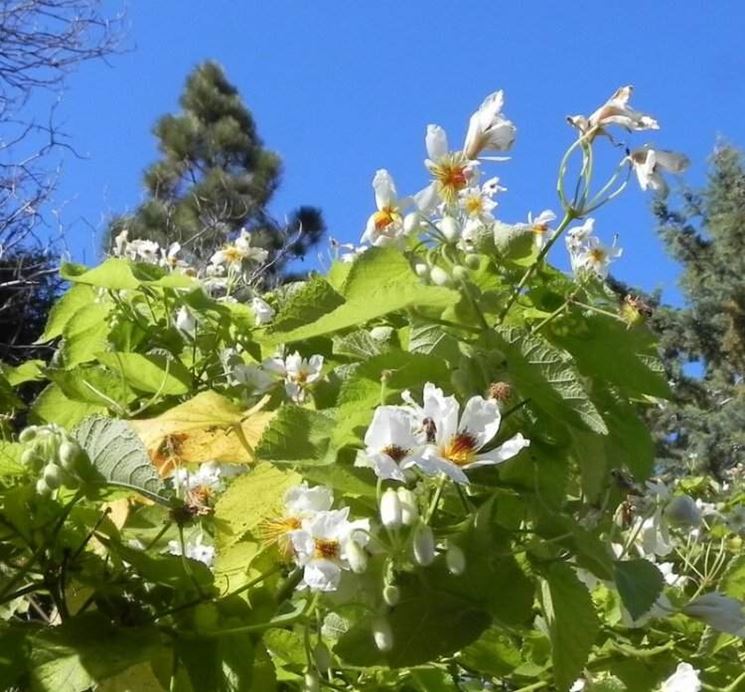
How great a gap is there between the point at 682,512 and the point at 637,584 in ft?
0.69

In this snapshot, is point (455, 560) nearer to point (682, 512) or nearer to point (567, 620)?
point (567, 620)

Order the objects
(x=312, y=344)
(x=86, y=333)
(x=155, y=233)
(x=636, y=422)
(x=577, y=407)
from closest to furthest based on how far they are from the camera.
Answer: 1. (x=577, y=407)
2. (x=636, y=422)
3. (x=312, y=344)
4. (x=86, y=333)
5. (x=155, y=233)

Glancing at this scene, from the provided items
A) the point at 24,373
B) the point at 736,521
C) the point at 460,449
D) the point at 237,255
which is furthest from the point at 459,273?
the point at 736,521

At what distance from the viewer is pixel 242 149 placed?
13477 mm

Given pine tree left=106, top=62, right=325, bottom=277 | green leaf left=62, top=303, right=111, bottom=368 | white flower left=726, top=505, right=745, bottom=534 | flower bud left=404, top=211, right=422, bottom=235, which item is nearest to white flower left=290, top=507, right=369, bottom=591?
flower bud left=404, top=211, right=422, bottom=235

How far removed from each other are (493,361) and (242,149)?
13147 mm

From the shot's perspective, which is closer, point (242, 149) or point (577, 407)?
point (577, 407)

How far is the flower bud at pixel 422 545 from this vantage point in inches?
23.0

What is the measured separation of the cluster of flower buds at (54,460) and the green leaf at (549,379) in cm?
24

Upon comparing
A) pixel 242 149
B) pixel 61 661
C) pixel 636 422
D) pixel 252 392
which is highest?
pixel 242 149

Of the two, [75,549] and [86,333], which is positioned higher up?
[86,333]

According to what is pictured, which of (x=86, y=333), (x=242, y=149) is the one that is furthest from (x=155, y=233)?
(x=86, y=333)

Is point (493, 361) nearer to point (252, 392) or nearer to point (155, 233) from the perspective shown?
point (252, 392)

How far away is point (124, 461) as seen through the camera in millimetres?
632
